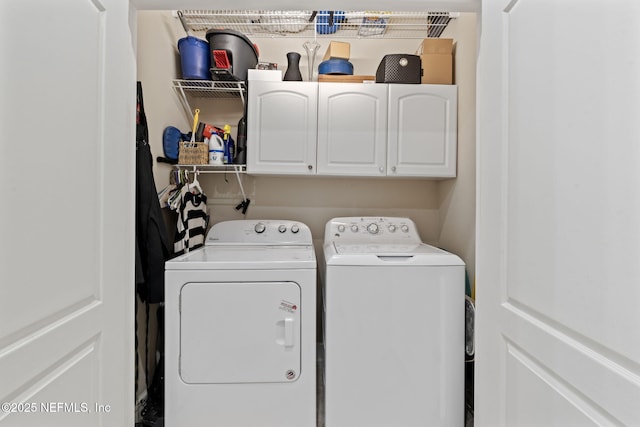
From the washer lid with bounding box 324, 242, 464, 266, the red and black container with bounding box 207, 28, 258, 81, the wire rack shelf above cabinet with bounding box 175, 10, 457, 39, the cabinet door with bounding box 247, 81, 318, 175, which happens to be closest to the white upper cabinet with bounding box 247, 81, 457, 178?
the cabinet door with bounding box 247, 81, 318, 175

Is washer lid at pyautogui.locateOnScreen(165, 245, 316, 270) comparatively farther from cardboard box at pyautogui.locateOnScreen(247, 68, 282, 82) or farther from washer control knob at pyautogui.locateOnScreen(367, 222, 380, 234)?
cardboard box at pyautogui.locateOnScreen(247, 68, 282, 82)

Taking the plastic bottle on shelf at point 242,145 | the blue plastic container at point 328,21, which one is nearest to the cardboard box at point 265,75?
the plastic bottle on shelf at point 242,145

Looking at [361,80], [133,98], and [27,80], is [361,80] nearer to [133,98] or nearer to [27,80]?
[133,98]

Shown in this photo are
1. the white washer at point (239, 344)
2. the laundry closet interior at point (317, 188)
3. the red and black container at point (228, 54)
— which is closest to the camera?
the white washer at point (239, 344)

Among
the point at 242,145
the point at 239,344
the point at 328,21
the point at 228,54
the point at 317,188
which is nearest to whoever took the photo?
the point at 239,344

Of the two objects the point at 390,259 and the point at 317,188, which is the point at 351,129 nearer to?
the point at 317,188

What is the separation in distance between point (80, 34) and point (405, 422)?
201 cm

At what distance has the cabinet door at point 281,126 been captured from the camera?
2076mm

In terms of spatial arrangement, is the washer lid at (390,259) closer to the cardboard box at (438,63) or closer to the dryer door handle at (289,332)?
the dryer door handle at (289,332)

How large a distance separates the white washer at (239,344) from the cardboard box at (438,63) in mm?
1581

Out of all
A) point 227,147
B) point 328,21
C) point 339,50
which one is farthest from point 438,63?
point 227,147

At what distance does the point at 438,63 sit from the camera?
2.16 metres

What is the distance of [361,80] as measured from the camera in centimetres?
215

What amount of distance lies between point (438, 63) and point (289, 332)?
6.55 feet
